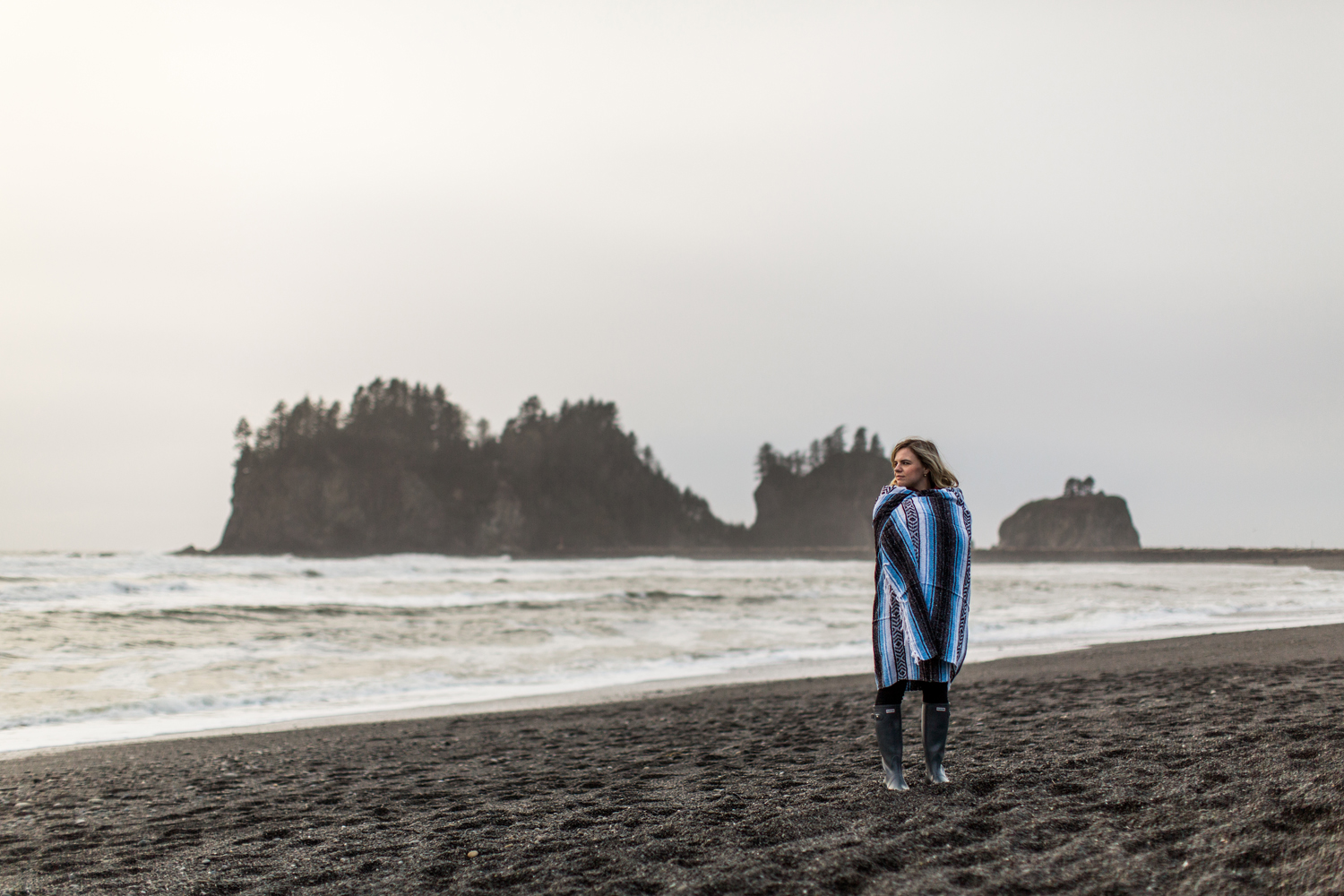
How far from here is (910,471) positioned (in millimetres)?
3758

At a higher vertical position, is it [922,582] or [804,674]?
[922,582]

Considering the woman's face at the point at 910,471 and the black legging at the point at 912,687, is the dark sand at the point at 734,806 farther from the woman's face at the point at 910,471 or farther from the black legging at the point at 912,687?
the woman's face at the point at 910,471

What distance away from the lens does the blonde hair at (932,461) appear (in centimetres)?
378

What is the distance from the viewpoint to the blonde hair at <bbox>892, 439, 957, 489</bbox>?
12.4 ft

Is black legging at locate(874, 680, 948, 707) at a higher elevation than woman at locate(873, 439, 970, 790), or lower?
lower

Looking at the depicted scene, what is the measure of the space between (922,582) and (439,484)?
105748mm

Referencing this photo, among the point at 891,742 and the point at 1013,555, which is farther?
the point at 1013,555

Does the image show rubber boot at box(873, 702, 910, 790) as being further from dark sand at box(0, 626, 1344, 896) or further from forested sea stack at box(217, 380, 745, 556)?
forested sea stack at box(217, 380, 745, 556)

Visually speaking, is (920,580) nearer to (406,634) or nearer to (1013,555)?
(406,634)

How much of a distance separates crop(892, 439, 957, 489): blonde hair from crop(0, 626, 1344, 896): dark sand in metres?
1.40

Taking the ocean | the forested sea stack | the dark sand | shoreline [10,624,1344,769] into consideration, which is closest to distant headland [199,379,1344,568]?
the forested sea stack

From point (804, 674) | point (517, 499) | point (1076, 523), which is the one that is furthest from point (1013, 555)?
point (804, 674)

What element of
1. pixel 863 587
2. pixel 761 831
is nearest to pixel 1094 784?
pixel 761 831

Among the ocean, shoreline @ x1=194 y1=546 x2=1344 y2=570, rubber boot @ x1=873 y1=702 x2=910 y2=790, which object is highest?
rubber boot @ x1=873 y1=702 x2=910 y2=790
